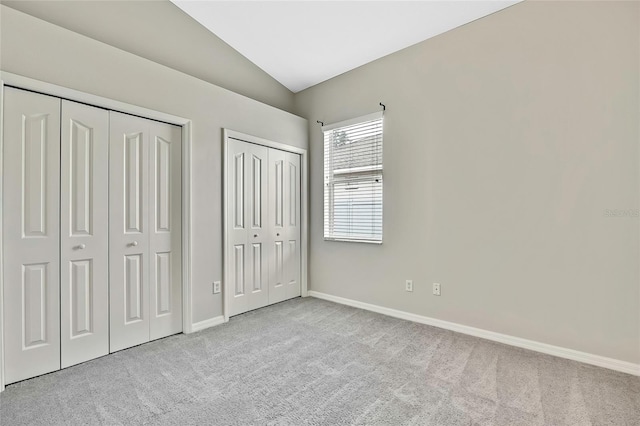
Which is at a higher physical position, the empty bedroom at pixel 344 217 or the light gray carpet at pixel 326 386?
the empty bedroom at pixel 344 217

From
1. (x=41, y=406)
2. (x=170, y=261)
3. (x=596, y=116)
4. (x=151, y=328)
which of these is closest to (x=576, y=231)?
(x=596, y=116)

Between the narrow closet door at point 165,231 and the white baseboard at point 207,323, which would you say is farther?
the white baseboard at point 207,323

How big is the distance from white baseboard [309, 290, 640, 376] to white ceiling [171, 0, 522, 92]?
2897 mm

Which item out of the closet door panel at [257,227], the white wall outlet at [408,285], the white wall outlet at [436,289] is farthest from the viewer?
the closet door panel at [257,227]

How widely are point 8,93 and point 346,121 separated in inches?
116

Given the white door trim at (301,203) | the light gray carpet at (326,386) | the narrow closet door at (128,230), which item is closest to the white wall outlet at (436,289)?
the light gray carpet at (326,386)

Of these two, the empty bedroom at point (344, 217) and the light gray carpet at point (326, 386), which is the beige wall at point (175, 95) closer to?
the empty bedroom at point (344, 217)

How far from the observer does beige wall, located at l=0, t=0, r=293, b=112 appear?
245 cm

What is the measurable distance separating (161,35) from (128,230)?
196 centimetres

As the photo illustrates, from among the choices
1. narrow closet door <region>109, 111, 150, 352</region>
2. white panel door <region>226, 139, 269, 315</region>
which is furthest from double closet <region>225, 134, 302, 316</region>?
narrow closet door <region>109, 111, 150, 352</region>

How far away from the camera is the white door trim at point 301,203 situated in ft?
10.3

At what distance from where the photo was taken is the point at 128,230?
2539 millimetres

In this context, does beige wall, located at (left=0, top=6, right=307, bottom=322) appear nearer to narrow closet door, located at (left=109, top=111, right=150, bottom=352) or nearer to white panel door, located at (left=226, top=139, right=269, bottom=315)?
white panel door, located at (left=226, top=139, right=269, bottom=315)

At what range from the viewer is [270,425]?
161cm
